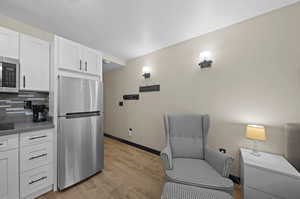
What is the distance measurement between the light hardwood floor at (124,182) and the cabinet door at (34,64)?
1574mm

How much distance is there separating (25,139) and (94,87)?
1.05 meters

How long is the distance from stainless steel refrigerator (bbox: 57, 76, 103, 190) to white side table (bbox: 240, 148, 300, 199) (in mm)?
2137

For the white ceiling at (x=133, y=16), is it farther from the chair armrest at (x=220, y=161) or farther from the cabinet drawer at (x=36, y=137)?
the chair armrest at (x=220, y=161)

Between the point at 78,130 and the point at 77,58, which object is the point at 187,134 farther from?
the point at 77,58

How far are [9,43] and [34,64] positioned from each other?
333 mm

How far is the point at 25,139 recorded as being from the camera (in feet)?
4.79

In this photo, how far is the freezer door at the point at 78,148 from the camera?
1.66m

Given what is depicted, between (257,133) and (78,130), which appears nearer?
(257,133)

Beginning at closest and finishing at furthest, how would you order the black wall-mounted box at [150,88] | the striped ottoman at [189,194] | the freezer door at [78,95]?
the striped ottoman at [189,194] < the freezer door at [78,95] < the black wall-mounted box at [150,88]

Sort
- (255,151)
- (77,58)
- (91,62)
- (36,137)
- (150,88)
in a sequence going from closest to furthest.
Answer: (36,137) < (255,151) < (77,58) < (91,62) < (150,88)

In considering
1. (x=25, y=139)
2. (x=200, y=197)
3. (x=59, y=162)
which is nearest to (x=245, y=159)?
(x=200, y=197)

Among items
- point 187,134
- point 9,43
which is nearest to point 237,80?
point 187,134

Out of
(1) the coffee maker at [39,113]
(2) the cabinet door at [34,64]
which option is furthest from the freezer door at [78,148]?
(2) the cabinet door at [34,64]

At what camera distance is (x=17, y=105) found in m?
1.92
